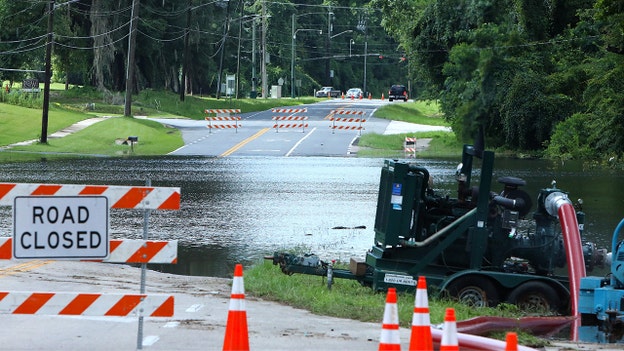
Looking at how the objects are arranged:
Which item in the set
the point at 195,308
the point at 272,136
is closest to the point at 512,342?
the point at 195,308

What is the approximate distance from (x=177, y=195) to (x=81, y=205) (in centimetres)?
81

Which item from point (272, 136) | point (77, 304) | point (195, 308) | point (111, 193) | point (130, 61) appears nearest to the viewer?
point (77, 304)

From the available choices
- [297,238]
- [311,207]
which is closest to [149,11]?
[311,207]

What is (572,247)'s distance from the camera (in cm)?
1222

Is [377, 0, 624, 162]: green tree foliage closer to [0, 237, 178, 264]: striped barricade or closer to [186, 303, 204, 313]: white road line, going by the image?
[186, 303, 204, 313]: white road line

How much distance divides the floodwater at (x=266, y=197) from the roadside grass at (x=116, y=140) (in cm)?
526

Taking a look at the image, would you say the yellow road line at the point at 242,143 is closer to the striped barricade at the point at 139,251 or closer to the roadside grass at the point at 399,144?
the roadside grass at the point at 399,144

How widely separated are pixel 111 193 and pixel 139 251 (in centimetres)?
53

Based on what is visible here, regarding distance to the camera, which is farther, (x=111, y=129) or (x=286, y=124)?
(x=286, y=124)

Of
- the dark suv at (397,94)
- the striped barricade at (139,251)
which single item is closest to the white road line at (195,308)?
the striped barricade at (139,251)

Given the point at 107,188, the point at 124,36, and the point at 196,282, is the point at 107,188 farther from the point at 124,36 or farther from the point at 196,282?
the point at 124,36

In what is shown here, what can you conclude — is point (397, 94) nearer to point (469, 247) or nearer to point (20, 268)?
point (20, 268)

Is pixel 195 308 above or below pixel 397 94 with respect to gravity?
below

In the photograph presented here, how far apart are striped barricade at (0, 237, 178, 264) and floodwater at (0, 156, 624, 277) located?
6371 mm
